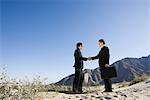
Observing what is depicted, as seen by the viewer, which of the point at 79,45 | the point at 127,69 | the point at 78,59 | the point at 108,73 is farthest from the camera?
the point at 127,69

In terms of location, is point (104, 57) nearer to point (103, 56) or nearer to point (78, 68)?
point (103, 56)

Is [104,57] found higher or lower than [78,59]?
lower

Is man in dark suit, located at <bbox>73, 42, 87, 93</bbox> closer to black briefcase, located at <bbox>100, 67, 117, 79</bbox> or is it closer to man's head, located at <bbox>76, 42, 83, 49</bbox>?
man's head, located at <bbox>76, 42, 83, 49</bbox>

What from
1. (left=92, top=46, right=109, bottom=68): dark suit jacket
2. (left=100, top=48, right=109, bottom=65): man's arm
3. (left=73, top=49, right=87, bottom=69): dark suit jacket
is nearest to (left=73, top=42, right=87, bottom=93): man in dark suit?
(left=73, top=49, right=87, bottom=69): dark suit jacket

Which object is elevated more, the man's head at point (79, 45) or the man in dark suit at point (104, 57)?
the man's head at point (79, 45)

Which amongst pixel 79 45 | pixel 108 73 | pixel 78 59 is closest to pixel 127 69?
pixel 78 59

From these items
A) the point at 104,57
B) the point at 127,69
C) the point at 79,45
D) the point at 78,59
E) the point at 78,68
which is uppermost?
the point at 127,69

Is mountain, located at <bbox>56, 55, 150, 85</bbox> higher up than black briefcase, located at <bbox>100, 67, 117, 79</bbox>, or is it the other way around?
mountain, located at <bbox>56, 55, 150, 85</bbox>

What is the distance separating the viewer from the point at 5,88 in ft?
29.5

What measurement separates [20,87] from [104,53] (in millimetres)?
4022

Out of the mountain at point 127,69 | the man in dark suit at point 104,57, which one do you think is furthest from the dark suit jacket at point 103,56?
the mountain at point 127,69

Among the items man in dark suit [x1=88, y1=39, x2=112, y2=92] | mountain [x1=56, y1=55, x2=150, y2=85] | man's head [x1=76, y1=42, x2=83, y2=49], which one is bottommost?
man in dark suit [x1=88, y1=39, x2=112, y2=92]

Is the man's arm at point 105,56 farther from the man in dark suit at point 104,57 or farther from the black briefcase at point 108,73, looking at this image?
the black briefcase at point 108,73

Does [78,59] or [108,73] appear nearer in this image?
[108,73]
